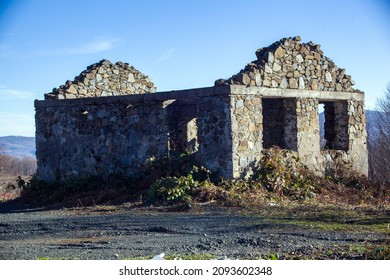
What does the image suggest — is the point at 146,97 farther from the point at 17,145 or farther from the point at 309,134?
the point at 17,145

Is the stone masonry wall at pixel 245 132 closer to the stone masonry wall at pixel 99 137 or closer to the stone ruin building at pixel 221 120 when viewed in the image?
the stone ruin building at pixel 221 120

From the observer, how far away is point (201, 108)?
1136cm

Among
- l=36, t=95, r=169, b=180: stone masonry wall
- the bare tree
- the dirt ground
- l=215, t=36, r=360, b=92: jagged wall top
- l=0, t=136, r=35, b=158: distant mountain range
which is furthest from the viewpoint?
l=0, t=136, r=35, b=158: distant mountain range

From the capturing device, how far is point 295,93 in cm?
1217

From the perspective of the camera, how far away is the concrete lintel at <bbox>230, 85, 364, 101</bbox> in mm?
11172

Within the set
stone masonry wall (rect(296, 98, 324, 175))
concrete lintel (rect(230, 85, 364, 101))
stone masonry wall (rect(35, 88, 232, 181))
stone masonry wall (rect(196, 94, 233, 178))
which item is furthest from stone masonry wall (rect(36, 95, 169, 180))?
stone masonry wall (rect(296, 98, 324, 175))

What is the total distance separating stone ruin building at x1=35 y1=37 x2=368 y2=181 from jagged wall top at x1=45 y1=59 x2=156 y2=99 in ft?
0.10

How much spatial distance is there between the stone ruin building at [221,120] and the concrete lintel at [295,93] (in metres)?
0.02

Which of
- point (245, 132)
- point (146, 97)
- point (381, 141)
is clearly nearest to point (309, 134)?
point (245, 132)

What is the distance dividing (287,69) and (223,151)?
2440mm

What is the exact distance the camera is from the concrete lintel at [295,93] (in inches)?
440

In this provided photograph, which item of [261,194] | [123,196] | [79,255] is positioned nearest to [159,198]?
[123,196]

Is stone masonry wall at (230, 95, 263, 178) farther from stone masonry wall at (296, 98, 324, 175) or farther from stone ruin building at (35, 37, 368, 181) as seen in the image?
stone masonry wall at (296, 98, 324, 175)

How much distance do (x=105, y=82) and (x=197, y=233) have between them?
795 cm
